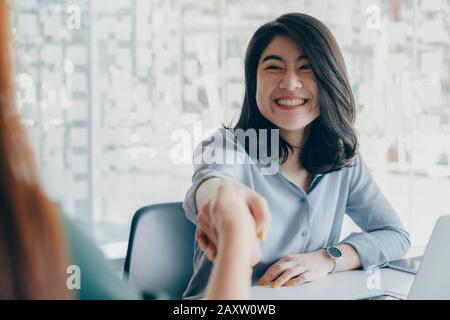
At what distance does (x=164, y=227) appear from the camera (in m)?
1.26

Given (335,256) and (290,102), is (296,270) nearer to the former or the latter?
(335,256)

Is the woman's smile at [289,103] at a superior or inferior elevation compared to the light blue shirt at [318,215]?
superior

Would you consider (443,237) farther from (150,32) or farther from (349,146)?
(150,32)

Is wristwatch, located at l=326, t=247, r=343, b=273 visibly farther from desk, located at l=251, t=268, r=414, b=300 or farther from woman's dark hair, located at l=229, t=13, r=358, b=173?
woman's dark hair, located at l=229, t=13, r=358, b=173

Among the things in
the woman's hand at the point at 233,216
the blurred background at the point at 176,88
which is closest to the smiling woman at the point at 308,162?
the woman's hand at the point at 233,216

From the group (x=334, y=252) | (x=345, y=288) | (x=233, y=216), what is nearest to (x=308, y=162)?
(x=334, y=252)

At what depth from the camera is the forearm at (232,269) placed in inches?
18.2

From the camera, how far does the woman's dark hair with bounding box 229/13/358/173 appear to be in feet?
4.09

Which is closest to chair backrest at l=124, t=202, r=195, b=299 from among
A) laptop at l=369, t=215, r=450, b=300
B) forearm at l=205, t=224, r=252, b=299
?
laptop at l=369, t=215, r=450, b=300

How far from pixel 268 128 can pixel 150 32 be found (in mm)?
1866

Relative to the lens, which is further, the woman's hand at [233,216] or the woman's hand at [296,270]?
the woman's hand at [296,270]

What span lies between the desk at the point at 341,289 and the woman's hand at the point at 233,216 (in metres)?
0.42

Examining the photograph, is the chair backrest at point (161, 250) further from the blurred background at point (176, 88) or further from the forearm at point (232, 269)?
the blurred background at point (176, 88)

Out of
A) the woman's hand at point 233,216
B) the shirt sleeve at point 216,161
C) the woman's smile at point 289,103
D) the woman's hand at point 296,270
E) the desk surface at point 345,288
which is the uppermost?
the woman's smile at point 289,103
